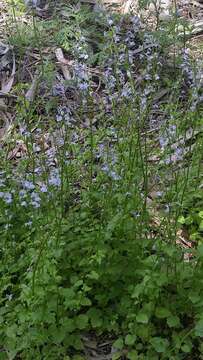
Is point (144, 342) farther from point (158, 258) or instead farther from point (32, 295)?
point (32, 295)

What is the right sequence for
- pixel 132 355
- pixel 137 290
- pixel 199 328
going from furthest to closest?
pixel 132 355, pixel 137 290, pixel 199 328

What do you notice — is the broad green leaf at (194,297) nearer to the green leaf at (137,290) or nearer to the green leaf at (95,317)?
the green leaf at (137,290)

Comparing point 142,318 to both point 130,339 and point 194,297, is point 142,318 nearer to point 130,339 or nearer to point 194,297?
point 130,339

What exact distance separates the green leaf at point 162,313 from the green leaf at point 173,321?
0.08 ft

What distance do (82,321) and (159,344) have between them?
0.44 meters

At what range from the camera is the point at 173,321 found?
10.3 ft

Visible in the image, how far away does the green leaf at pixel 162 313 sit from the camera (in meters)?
3.19

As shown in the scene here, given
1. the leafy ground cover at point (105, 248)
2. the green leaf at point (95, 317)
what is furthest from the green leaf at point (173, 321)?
the green leaf at point (95, 317)

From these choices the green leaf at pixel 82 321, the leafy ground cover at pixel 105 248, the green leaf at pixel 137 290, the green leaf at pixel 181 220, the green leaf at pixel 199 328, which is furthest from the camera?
the green leaf at pixel 181 220

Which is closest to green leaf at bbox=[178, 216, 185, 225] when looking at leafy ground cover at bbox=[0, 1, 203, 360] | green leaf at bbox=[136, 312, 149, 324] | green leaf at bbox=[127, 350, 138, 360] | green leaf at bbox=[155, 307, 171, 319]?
leafy ground cover at bbox=[0, 1, 203, 360]

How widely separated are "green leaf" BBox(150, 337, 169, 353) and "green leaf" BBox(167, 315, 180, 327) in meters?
0.09

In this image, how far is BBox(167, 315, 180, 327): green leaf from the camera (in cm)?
313

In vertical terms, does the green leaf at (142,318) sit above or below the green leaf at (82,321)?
above

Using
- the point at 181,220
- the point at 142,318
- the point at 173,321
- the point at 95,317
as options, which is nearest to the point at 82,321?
the point at 95,317
